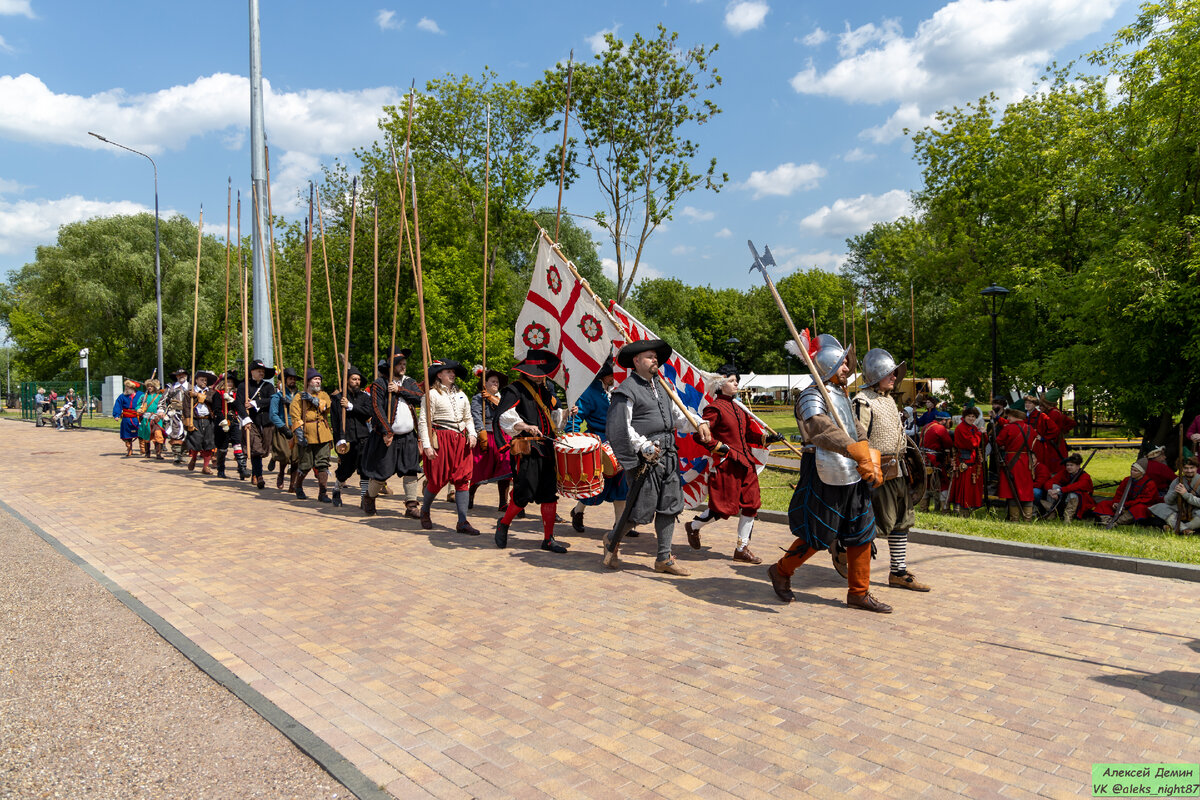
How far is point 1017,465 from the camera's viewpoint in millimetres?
10680

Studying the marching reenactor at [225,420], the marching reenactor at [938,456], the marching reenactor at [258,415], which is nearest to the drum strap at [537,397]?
the marching reenactor at [938,456]

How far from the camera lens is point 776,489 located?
43.1 feet

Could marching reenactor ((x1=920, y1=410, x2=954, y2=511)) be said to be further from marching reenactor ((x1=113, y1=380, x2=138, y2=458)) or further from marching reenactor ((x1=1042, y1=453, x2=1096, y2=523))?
marching reenactor ((x1=113, y1=380, x2=138, y2=458))

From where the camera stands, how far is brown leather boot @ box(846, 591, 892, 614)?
18.7 feet

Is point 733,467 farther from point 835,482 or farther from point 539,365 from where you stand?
point 539,365

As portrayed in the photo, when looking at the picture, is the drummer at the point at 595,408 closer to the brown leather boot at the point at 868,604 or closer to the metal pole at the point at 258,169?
the brown leather boot at the point at 868,604

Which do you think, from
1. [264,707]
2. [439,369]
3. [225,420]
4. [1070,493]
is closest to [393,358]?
[439,369]

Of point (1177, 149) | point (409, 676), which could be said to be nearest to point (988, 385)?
point (1177, 149)

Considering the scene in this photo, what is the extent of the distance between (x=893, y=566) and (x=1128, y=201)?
15272 millimetres

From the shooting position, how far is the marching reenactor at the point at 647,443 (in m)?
6.77

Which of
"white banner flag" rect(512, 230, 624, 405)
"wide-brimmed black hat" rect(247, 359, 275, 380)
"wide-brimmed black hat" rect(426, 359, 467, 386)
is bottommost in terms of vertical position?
"wide-brimmed black hat" rect(426, 359, 467, 386)

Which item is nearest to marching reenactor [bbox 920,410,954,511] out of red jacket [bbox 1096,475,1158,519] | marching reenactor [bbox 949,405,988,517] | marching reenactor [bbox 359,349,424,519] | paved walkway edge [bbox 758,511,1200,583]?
A: marching reenactor [bbox 949,405,988,517]

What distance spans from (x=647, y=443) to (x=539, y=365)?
1.98 m

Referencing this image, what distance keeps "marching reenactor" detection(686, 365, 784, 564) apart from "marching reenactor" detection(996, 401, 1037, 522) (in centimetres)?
456
